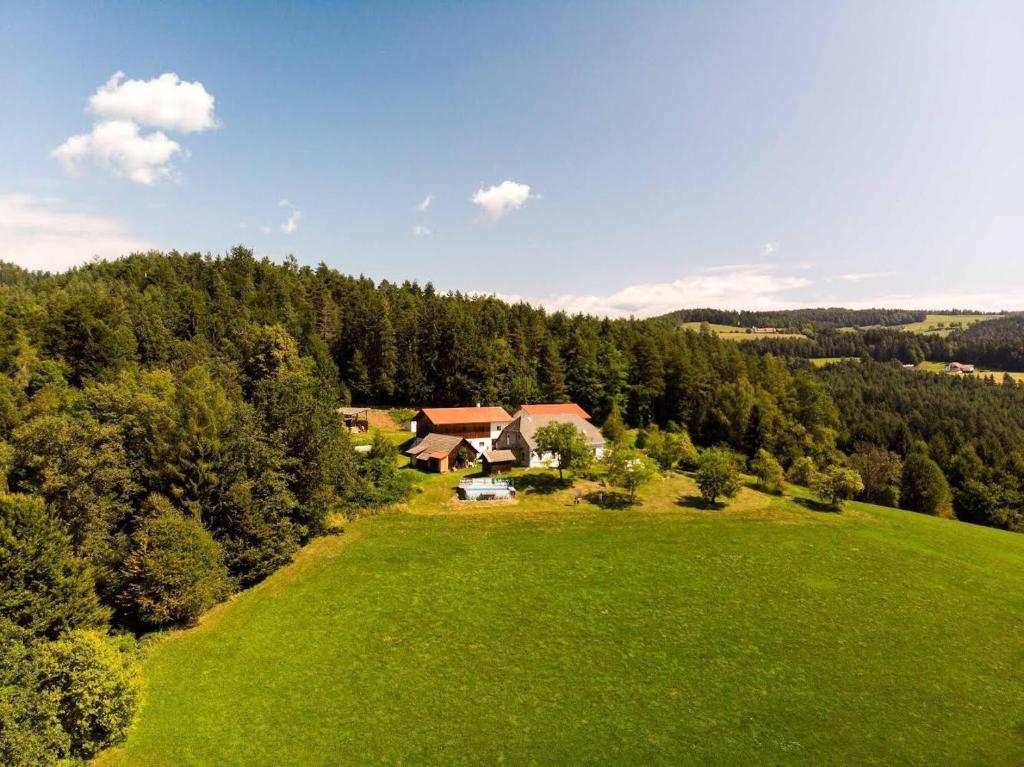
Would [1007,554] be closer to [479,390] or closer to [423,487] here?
[423,487]

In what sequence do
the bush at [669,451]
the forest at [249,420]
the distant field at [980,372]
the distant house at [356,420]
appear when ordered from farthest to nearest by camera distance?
the distant field at [980,372], the distant house at [356,420], the bush at [669,451], the forest at [249,420]

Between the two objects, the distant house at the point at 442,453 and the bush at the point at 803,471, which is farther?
the bush at the point at 803,471

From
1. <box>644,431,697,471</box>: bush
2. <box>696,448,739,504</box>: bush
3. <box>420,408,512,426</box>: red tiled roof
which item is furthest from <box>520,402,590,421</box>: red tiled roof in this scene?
<box>696,448,739,504</box>: bush

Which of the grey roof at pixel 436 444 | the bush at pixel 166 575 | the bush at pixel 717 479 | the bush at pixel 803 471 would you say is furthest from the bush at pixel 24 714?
the bush at pixel 803 471

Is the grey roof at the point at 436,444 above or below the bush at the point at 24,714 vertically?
above

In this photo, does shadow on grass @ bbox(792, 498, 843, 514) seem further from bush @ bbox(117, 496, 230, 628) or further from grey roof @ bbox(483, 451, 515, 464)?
bush @ bbox(117, 496, 230, 628)

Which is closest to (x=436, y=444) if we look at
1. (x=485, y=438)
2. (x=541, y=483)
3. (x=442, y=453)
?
(x=442, y=453)

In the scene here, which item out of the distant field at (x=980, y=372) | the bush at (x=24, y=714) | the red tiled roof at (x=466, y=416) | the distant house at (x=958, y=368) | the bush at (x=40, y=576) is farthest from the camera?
the distant house at (x=958, y=368)

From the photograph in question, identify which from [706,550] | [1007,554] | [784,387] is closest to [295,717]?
[706,550]

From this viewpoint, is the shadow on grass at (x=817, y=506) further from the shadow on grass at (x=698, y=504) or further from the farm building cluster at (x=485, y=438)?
the farm building cluster at (x=485, y=438)
